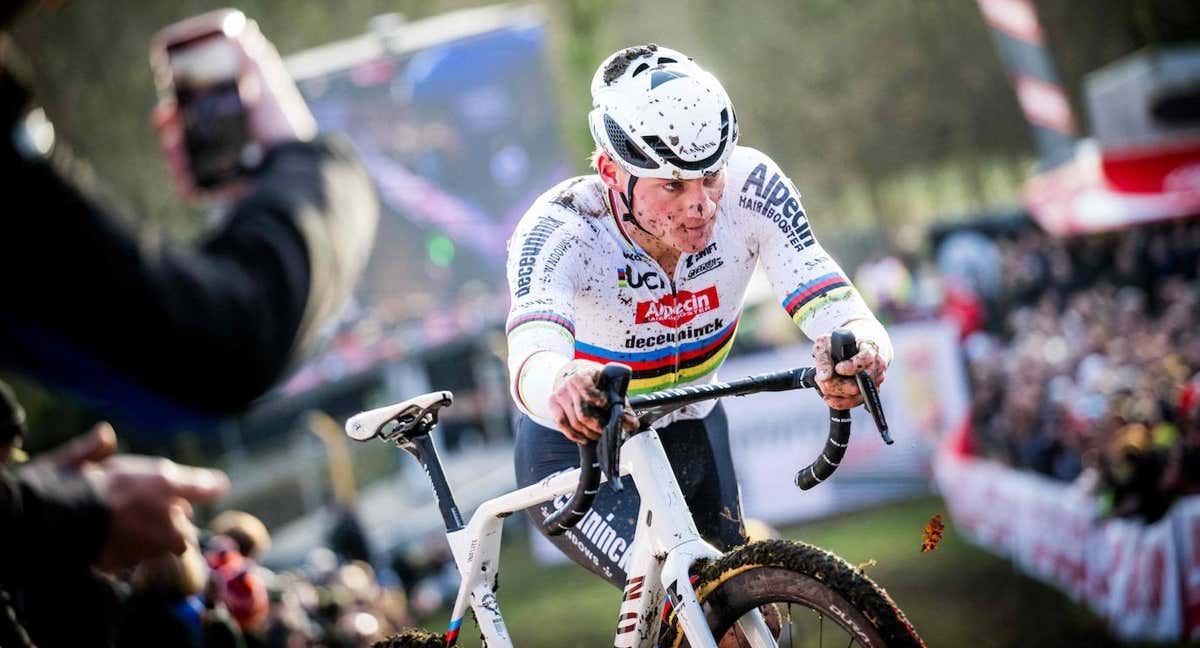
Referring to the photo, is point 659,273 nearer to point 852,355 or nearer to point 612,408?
point 852,355

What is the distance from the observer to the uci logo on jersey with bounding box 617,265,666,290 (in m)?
4.55

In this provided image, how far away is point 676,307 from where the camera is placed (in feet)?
15.2

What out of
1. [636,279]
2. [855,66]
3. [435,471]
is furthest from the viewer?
[855,66]

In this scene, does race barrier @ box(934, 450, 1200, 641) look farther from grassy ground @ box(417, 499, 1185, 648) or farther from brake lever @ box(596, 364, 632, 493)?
brake lever @ box(596, 364, 632, 493)

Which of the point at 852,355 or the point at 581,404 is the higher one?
the point at 581,404

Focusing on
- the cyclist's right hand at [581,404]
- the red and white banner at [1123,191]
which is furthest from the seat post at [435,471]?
the red and white banner at [1123,191]

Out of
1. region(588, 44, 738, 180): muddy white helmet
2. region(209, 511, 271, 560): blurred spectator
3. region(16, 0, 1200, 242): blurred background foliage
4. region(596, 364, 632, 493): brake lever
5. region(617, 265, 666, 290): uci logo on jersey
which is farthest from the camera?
region(16, 0, 1200, 242): blurred background foliage

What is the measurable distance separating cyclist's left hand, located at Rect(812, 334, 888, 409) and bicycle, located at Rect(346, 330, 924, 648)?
27mm

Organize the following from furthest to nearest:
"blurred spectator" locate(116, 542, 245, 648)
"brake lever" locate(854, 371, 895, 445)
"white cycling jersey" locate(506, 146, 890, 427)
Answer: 1. "blurred spectator" locate(116, 542, 245, 648)
2. "white cycling jersey" locate(506, 146, 890, 427)
3. "brake lever" locate(854, 371, 895, 445)

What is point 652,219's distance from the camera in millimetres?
4367

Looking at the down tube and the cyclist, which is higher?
the cyclist

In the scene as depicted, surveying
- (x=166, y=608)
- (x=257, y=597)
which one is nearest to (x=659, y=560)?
(x=166, y=608)

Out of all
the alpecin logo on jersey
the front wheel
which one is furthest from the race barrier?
the front wheel

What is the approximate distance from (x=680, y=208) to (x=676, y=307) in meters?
0.48
